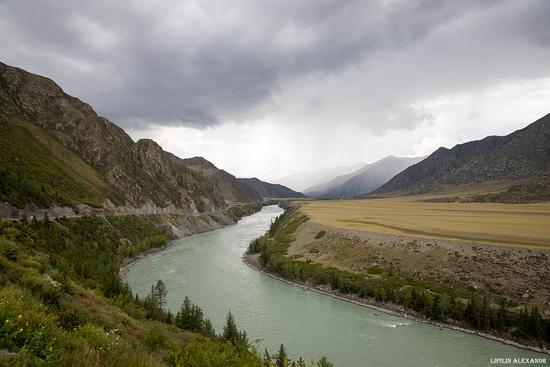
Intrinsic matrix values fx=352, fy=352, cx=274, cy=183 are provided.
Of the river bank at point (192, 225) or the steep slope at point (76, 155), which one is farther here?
the steep slope at point (76, 155)

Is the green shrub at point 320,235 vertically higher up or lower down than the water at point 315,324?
higher up

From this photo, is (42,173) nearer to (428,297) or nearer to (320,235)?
(320,235)

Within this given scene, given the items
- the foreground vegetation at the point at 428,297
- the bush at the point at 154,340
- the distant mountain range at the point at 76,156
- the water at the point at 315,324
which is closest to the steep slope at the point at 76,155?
the distant mountain range at the point at 76,156

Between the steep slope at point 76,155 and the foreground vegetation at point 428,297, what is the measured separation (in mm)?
58244

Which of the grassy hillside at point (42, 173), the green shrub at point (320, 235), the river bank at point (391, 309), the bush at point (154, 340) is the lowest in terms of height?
the river bank at point (391, 309)

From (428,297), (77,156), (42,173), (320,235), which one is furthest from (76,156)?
(428,297)

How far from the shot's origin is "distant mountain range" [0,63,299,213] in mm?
97562

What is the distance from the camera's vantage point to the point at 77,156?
13088 cm

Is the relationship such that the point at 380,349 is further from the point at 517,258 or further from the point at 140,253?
the point at 140,253

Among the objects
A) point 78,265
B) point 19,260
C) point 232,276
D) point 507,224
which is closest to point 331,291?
point 232,276

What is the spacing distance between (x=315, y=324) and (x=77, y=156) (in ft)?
397

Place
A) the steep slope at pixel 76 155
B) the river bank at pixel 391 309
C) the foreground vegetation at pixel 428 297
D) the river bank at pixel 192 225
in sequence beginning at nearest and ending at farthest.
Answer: the river bank at pixel 391 309
the foreground vegetation at pixel 428 297
the river bank at pixel 192 225
the steep slope at pixel 76 155

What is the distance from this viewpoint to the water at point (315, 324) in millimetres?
34781

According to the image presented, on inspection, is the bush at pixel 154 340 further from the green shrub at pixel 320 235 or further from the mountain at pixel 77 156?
the green shrub at pixel 320 235
